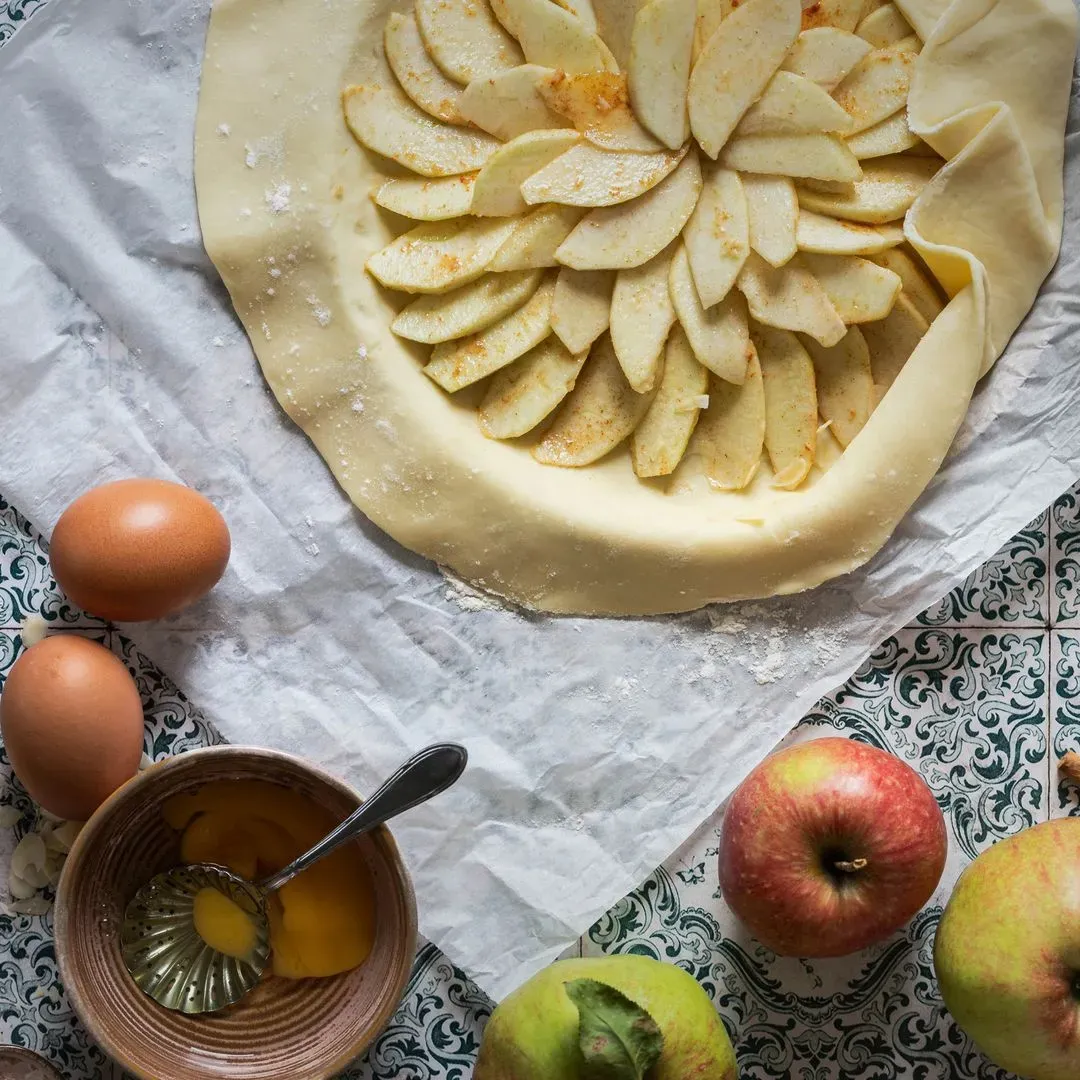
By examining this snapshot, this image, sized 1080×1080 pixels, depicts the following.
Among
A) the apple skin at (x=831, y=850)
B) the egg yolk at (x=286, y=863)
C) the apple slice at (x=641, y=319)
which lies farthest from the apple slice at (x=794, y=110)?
the egg yolk at (x=286, y=863)

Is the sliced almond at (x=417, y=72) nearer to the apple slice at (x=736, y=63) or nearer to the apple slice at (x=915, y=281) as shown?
the apple slice at (x=736, y=63)

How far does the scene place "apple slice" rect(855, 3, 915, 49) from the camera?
1.61 meters

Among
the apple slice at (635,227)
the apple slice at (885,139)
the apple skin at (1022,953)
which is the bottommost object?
the apple skin at (1022,953)

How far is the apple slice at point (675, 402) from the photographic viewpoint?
1618 millimetres

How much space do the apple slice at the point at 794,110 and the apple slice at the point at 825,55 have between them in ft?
0.07

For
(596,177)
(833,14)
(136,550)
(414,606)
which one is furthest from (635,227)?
(136,550)

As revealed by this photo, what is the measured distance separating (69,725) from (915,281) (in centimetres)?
124

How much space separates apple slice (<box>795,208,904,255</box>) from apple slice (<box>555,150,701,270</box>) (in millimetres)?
154

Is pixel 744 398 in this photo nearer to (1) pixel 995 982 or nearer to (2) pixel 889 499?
(2) pixel 889 499

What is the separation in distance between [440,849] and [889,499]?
77 cm

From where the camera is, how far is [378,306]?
1.61 metres

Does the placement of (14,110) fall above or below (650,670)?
above

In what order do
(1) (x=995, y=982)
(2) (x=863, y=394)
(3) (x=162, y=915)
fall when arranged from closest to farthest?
(1) (x=995, y=982) < (3) (x=162, y=915) < (2) (x=863, y=394)

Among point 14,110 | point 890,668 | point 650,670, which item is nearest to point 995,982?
point 890,668
